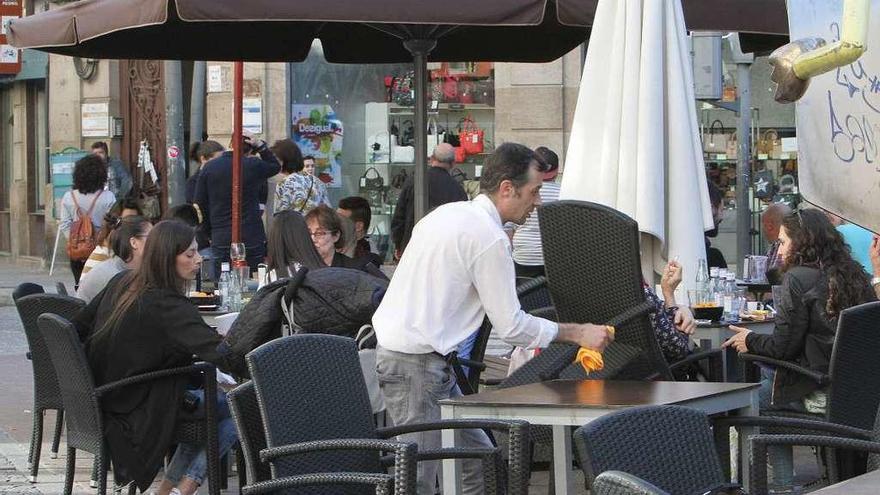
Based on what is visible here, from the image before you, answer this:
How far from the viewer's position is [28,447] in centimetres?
909

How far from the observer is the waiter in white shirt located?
5598mm

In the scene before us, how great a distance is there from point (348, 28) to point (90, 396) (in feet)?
17.8

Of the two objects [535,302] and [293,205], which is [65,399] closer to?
[535,302]

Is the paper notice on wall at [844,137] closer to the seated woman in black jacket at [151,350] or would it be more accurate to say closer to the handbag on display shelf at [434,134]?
the seated woman in black jacket at [151,350]

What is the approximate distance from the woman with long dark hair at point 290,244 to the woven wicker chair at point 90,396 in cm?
108

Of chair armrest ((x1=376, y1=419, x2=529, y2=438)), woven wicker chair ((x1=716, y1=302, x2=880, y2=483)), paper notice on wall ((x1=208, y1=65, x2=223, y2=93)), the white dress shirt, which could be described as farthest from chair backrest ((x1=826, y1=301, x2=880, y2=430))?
paper notice on wall ((x1=208, y1=65, x2=223, y2=93))

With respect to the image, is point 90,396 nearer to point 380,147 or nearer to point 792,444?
point 792,444

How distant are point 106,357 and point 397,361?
1721mm

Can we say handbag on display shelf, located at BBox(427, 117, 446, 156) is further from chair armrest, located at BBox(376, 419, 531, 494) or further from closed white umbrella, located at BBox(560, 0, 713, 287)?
chair armrest, located at BBox(376, 419, 531, 494)

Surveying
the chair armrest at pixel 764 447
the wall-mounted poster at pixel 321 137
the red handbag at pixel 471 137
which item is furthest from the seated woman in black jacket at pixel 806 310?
the wall-mounted poster at pixel 321 137

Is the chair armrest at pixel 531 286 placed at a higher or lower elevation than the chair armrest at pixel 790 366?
higher

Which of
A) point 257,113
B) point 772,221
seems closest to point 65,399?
point 772,221

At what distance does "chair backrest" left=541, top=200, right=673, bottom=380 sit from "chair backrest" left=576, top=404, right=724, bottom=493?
1937 millimetres

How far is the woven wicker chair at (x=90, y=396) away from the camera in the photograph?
21.8 ft
